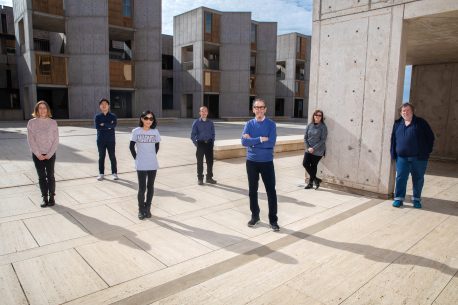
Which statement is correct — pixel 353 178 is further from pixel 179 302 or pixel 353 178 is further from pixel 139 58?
pixel 139 58

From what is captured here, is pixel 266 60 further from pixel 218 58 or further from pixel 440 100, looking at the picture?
pixel 440 100

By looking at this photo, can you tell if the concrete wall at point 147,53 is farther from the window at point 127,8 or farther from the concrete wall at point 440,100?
the concrete wall at point 440,100

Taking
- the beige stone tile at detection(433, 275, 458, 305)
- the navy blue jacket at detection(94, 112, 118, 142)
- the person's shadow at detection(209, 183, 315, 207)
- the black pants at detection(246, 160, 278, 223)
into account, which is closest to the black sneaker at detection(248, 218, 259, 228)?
the black pants at detection(246, 160, 278, 223)

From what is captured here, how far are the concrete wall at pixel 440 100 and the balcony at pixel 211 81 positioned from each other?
2470cm

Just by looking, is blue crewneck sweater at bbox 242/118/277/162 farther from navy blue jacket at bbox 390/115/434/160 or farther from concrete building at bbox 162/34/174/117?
concrete building at bbox 162/34/174/117

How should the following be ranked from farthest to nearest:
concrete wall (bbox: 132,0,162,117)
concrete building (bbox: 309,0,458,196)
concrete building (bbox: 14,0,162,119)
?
concrete wall (bbox: 132,0,162,117), concrete building (bbox: 14,0,162,119), concrete building (bbox: 309,0,458,196)

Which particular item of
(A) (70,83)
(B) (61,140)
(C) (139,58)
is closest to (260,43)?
(C) (139,58)

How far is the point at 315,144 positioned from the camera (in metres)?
7.53

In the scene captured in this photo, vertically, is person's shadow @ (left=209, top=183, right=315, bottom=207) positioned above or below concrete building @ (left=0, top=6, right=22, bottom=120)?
below

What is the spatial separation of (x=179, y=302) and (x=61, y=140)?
14.4 meters

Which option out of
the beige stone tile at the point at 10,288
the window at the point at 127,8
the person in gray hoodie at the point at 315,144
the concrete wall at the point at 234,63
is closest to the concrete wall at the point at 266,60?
the concrete wall at the point at 234,63

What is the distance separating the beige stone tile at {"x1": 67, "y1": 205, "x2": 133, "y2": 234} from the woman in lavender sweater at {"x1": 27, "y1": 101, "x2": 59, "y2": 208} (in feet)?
2.18

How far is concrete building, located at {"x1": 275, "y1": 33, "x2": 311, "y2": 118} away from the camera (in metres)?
42.1

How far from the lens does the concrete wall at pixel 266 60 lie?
3866cm
